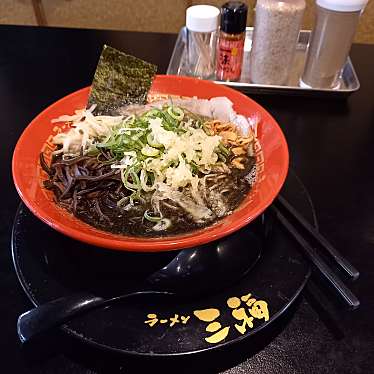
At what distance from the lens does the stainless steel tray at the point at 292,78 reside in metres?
1.58

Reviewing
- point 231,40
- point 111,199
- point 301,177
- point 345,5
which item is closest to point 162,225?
point 111,199

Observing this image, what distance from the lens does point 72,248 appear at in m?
0.95

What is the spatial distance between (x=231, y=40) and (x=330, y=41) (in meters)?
0.36

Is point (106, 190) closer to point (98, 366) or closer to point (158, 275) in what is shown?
point (158, 275)

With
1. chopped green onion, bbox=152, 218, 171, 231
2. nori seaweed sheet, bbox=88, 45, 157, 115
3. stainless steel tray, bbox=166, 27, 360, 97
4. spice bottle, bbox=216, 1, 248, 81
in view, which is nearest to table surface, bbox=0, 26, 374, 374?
stainless steel tray, bbox=166, 27, 360, 97

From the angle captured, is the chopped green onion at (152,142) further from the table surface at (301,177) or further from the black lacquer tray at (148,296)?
the table surface at (301,177)

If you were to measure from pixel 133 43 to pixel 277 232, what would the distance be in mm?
1277

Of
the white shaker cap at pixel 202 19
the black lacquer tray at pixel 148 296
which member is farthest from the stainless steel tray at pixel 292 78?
the black lacquer tray at pixel 148 296

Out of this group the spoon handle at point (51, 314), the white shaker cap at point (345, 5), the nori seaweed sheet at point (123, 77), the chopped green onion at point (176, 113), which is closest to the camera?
the spoon handle at point (51, 314)

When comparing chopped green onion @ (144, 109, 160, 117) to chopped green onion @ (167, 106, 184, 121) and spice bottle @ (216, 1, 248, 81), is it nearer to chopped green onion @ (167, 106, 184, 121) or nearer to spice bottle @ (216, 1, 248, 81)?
chopped green onion @ (167, 106, 184, 121)

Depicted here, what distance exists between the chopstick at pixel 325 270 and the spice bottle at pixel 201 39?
0.85m

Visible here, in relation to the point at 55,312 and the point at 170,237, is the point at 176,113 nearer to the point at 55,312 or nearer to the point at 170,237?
the point at 170,237

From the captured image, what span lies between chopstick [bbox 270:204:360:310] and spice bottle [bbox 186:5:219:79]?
85 centimetres

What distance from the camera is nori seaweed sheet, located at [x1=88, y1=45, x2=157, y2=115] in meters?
1.23
